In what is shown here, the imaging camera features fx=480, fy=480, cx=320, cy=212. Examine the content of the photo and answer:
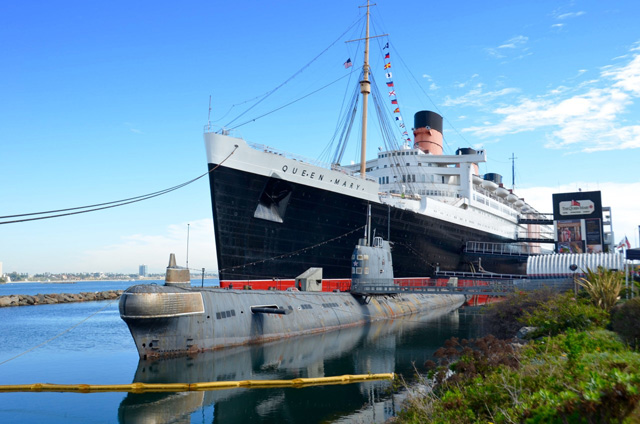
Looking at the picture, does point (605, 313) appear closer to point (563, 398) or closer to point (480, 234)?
point (563, 398)

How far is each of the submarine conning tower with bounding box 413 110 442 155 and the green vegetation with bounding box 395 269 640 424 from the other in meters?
38.9

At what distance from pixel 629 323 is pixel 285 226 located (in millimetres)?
19598

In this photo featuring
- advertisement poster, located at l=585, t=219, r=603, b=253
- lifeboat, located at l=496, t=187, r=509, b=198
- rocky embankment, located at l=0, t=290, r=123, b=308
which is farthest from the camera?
lifeboat, located at l=496, t=187, r=509, b=198

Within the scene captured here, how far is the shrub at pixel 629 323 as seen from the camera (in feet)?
41.7

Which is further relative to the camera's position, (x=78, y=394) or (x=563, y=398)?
(x=78, y=394)

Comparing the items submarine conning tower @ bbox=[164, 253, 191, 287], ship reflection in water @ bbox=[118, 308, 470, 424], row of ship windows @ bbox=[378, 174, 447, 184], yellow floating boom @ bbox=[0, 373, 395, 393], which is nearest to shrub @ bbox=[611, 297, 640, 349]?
ship reflection in water @ bbox=[118, 308, 470, 424]

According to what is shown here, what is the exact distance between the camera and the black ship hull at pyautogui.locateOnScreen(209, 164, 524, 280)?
27.3m

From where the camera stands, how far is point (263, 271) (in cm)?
2886

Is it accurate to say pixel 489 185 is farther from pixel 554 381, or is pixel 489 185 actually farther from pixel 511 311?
pixel 554 381

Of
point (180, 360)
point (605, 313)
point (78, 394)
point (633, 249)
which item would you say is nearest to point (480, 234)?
point (633, 249)

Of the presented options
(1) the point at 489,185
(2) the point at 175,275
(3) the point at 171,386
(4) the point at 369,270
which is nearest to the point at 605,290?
(4) the point at 369,270

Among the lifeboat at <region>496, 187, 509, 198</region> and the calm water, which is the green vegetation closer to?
the calm water

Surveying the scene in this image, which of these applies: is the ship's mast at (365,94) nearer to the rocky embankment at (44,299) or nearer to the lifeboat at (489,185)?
the lifeboat at (489,185)

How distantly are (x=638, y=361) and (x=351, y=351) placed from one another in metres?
15.0
